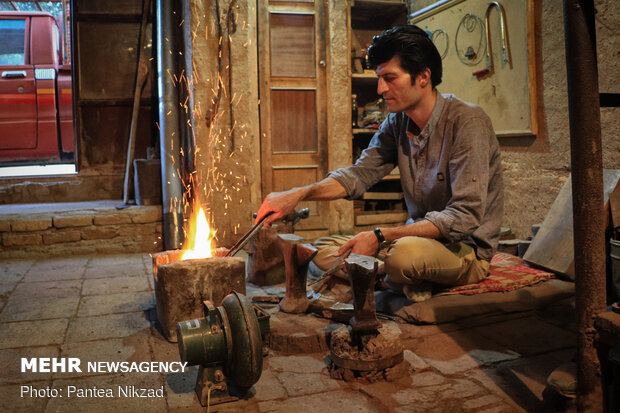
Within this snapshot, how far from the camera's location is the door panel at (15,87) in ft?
25.1

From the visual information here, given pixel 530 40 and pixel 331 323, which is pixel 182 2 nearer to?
pixel 530 40

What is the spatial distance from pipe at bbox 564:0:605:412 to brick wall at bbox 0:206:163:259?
4523mm

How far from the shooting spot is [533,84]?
4.39 meters

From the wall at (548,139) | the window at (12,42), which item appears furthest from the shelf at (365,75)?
the window at (12,42)

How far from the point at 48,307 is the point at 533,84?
410cm

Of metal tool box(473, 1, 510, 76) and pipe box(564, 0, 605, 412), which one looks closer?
pipe box(564, 0, 605, 412)

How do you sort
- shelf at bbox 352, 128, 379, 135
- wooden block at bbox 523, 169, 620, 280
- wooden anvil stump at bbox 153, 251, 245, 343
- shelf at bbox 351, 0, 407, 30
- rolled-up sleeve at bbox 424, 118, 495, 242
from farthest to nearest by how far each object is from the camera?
shelf at bbox 351, 0, 407, 30, shelf at bbox 352, 128, 379, 135, wooden block at bbox 523, 169, 620, 280, wooden anvil stump at bbox 153, 251, 245, 343, rolled-up sleeve at bbox 424, 118, 495, 242

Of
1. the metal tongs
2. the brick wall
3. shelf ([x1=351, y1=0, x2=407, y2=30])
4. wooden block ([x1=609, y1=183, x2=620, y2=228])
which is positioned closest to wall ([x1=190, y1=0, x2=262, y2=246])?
the brick wall

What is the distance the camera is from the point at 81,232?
5.30 metres

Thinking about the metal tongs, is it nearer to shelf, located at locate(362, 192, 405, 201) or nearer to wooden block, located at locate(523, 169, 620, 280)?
wooden block, located at locate(523, 169, 620, 280)

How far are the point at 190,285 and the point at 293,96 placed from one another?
11.1 ft

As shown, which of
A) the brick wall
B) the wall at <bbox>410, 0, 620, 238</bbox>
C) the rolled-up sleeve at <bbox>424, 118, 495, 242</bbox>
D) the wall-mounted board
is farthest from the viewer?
the brick wall

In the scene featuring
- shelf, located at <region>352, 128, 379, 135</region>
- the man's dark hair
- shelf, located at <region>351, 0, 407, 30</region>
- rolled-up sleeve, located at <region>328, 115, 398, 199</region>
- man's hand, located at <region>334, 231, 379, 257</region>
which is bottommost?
man's hand, located at <region>334, 231, 379, 257</region>

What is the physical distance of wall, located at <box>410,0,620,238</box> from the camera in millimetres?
3723
